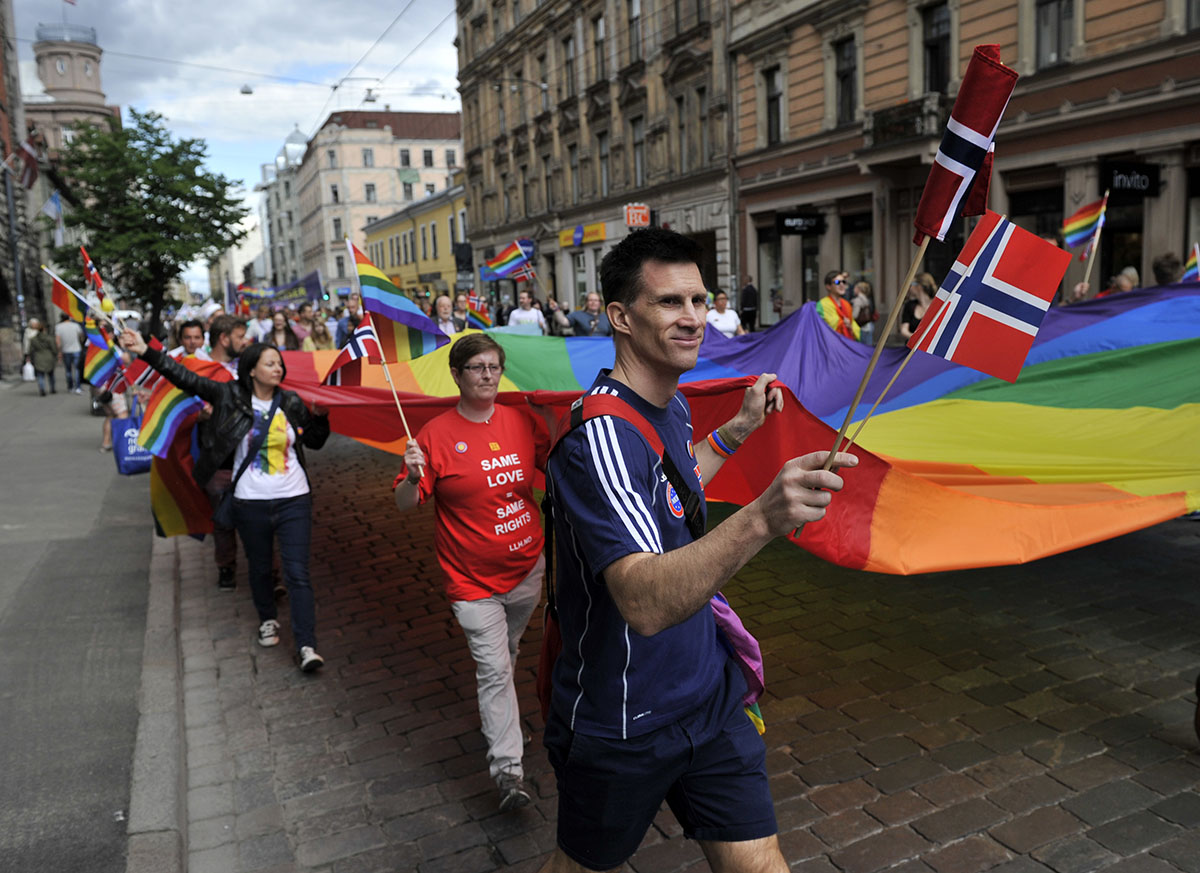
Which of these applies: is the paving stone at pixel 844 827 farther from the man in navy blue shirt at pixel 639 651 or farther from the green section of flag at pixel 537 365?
the green section of flag at pixel 537 365

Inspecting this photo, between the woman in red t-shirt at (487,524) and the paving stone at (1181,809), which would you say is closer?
the paving stone at (1181,809)

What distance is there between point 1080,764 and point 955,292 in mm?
2296

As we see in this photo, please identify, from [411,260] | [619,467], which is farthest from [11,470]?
[411,260]

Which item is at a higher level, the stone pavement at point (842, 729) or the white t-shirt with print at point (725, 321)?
the white t-shirt with print at point (725, 321)

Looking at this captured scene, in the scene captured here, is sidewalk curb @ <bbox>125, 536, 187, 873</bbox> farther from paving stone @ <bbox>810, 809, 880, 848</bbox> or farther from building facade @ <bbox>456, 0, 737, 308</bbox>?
building facade @ <bbox>456, 0, 737, 308</bbox>

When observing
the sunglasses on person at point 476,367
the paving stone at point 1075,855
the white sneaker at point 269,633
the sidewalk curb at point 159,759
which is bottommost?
the paving stone at point 1075,855

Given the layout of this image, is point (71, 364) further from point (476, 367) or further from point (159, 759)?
point (476, 367)

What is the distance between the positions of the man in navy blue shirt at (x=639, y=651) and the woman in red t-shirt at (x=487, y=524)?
1.40 m

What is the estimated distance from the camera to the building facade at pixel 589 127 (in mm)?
28547

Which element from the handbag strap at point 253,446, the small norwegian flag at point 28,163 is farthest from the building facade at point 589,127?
the handbag strap at point 253,446

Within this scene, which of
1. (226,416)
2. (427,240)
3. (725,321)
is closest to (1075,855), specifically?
(226,416)

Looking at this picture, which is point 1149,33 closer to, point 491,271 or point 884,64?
point 884,64

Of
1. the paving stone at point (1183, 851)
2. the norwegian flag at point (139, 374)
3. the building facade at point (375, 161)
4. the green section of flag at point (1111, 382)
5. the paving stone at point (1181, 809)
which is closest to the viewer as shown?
the paving stone at point (1183, 851)

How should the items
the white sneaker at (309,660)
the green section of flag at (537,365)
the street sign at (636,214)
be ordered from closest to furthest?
1. the white sneaker at (309,660)
2. the green section of flag at (537,365)
3. the street sign at (636,214)
